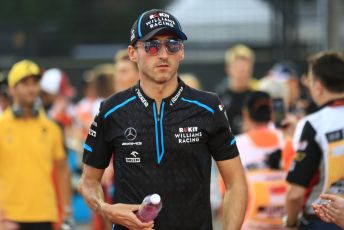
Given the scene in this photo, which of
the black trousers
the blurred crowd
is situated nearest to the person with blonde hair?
the blurred crowd

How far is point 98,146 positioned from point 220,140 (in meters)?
0.73

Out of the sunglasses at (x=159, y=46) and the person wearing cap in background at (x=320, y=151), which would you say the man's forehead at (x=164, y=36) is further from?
the person wearing cap in background at (x=320, y=151)

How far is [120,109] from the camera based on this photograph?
593 centimetres

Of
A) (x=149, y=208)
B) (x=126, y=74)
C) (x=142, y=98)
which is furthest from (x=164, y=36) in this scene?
(x=126, y=74)

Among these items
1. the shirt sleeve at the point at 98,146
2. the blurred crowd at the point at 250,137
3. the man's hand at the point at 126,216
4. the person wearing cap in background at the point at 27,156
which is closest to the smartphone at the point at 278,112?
the blurred crowd at the point at 250,137

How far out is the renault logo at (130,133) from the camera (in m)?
5.86

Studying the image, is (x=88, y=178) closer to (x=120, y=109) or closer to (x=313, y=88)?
(x=120, y=109)

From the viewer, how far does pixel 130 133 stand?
5.86 meters

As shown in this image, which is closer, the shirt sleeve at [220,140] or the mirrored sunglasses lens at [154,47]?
the mirrored sunglasses lens at [154,47]

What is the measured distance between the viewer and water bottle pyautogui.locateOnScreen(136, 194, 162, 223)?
527 centimetres

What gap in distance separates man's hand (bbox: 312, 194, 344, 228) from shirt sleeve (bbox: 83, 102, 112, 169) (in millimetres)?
1291

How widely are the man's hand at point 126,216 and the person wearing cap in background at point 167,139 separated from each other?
0.06ft

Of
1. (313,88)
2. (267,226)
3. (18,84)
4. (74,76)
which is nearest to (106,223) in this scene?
(18,84)

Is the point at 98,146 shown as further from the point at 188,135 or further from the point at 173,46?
the point at 173,46
